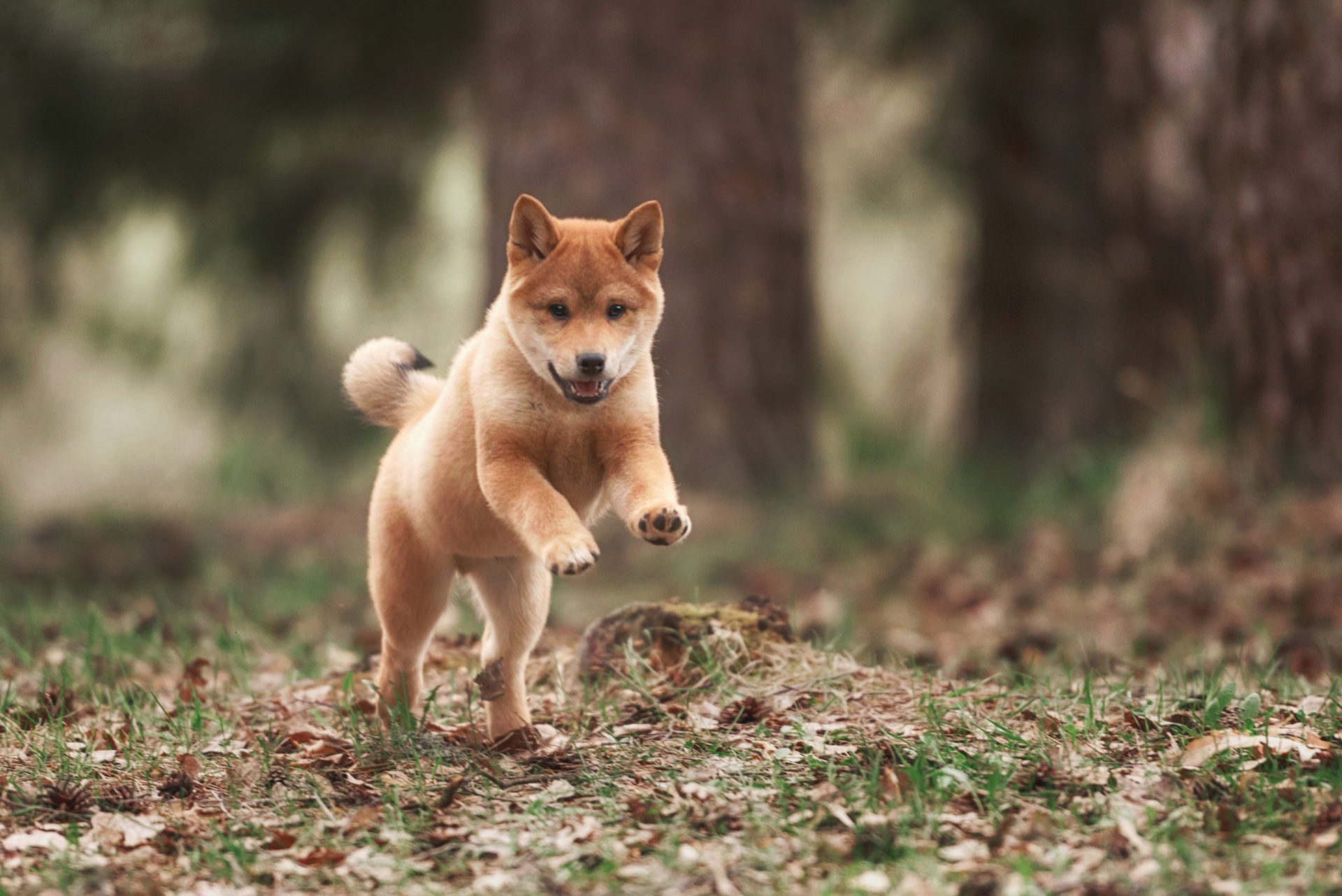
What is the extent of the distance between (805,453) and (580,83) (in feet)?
Answer: 7.80

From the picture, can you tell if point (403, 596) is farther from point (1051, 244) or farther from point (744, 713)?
point (1051, 244)

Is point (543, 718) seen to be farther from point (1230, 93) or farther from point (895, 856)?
point (1230, 93)

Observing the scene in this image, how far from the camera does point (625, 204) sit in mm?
6863

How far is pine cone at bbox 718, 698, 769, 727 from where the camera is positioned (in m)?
3.42

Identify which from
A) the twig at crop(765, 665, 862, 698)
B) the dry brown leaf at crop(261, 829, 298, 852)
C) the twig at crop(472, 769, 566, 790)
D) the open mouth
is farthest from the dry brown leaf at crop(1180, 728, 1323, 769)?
the dry brown leaf at crop(261, 829, 298, 852)

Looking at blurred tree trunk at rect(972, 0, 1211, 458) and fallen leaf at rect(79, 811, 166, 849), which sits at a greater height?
blurred tree trunk at rect(972, 0, 1211, 458)

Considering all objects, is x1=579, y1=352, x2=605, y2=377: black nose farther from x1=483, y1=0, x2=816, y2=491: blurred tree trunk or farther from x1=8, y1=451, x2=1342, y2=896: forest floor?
x1=483, y1=0, x2=816, y2=491: blurred tree trunk

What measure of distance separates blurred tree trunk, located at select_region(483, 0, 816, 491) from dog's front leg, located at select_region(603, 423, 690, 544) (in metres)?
3.71

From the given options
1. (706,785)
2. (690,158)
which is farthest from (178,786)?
(690,158)

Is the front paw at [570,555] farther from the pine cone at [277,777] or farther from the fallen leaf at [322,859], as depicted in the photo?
the pine cone at [277,777]

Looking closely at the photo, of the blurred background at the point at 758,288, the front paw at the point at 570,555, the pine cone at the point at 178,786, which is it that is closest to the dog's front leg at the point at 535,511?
the front paw at the point at 570,555

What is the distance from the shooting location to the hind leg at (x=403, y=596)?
3.29 metres

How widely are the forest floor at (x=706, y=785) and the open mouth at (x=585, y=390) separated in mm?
878

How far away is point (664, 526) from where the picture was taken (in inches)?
102
